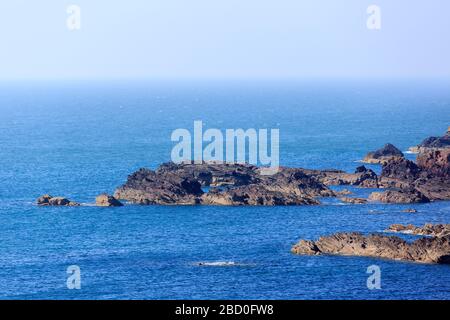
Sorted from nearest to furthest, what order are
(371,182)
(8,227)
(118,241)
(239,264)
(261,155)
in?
(239,264), (118,241), (8,227), (371,182), (261,155)

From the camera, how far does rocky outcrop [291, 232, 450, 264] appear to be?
101 metres

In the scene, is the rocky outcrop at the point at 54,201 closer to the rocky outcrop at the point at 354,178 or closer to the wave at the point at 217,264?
the rocky outcrop at the point at 354,178

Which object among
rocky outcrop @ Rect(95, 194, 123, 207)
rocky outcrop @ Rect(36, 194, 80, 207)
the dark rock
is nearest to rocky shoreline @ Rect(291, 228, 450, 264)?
rocky outcrop @ Rect(95, 194, 123, 207)

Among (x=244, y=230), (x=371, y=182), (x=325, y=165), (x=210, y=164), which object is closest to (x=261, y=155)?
(x=325, y=165)

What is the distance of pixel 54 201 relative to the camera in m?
134

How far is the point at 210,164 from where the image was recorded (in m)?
156

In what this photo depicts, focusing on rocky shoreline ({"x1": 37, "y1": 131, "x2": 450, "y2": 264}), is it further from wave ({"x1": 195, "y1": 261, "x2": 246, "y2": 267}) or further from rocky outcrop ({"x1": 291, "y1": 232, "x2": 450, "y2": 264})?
wave ({"x1": 195, "y1": 261, "x2": 246, "y2": 267})

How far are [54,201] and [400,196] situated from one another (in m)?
42.9

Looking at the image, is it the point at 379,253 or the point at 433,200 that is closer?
the point at 379,253

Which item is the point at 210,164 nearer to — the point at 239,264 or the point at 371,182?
the point at 371,182

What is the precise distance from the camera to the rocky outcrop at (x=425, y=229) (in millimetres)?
111750

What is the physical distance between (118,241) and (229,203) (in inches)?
922

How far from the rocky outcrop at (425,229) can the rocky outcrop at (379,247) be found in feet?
27.8

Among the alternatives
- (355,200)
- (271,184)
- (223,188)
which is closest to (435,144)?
(271,184)
